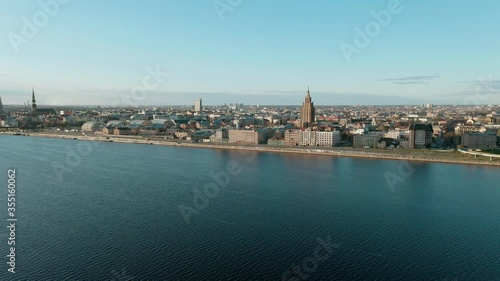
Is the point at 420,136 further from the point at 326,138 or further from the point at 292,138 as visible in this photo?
the point at 292,138

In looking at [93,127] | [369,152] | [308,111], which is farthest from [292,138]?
[93,127]

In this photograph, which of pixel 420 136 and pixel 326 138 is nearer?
pixel 420 136

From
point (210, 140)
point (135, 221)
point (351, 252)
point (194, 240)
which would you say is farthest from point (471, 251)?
point (210, 140)

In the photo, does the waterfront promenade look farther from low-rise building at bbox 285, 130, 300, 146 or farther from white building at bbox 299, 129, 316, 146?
white building at bbox 299, 129, 316, 146

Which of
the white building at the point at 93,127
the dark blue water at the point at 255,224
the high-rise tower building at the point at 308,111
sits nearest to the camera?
the dark blue water at the point at 255,224

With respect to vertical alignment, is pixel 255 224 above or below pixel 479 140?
below

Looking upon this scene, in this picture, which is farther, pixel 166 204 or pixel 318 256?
pixel 166 204

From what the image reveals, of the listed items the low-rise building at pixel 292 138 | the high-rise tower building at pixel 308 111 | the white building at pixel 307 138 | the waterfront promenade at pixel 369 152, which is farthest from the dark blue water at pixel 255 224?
the high-rise tower building at pixel 308 111

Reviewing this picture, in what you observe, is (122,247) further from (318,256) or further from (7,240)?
(318,256)

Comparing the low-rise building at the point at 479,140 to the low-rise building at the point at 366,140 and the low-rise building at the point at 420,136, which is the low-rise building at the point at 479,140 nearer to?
the low-rise building at the point at 420,136
